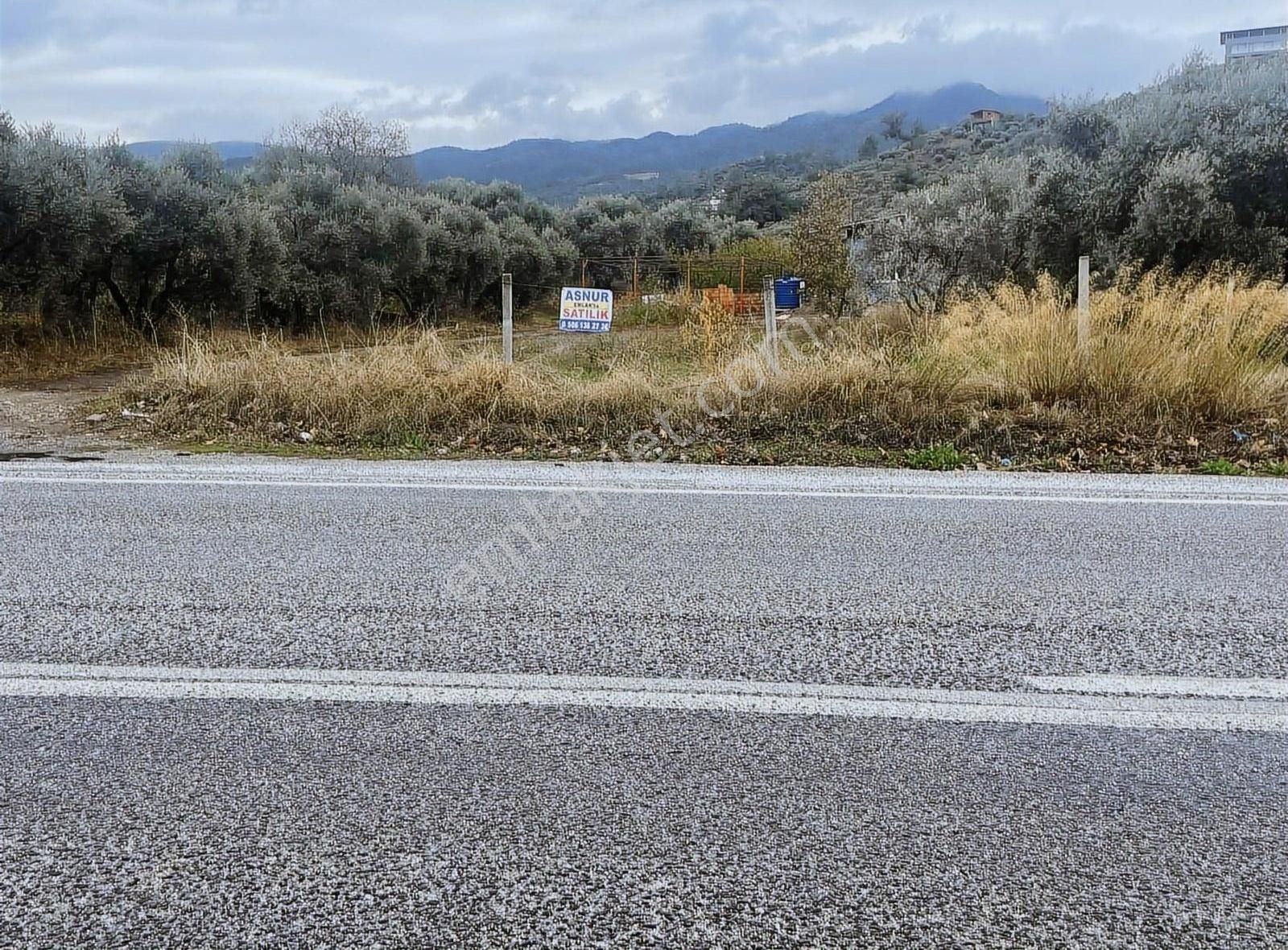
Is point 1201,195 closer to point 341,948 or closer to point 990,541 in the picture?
point 990,541

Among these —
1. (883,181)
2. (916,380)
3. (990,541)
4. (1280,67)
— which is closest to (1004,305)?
(916,380)

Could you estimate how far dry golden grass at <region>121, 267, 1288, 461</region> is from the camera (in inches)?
323

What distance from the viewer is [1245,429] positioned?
312 inches

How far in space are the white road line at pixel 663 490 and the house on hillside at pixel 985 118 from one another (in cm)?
6458

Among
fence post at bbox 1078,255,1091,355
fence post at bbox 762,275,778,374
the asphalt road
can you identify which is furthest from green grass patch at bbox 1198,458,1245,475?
fence post at bbox 762,275,778,374

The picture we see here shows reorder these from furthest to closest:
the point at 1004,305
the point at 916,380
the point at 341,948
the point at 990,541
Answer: the point at 1004,305 < the point at 916,380 < the point at 990,541 < the point at 341,948

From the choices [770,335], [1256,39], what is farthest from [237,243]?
[1256,39]

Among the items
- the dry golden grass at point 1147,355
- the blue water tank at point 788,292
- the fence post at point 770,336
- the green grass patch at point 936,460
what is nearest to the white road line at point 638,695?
the green grass patch at point 936,460

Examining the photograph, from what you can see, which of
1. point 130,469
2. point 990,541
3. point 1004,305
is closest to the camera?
point 990,541

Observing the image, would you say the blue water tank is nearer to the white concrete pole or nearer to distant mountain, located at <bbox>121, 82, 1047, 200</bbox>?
the white concrete pole

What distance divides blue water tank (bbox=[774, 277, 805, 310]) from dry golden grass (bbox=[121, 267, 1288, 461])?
13.9 metres

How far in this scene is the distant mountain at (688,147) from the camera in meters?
91.0

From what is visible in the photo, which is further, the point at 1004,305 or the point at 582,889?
the point at 1004,305

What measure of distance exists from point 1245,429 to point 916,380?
8.54 ft
